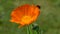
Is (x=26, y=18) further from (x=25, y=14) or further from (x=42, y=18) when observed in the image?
(x=42, y=18)

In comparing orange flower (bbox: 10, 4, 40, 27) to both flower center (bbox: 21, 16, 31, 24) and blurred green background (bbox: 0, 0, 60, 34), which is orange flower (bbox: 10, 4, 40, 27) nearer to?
flower center (bbox: 21, 16, 31, 24)

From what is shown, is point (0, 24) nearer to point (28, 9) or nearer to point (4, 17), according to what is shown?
point (4, 17)

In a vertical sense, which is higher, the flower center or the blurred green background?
the flower center

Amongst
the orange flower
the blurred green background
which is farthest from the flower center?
the blurred green background

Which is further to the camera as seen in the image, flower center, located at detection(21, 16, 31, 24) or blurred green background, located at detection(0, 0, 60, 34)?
blurred green background, located at detection(0, 0, 60, 34)

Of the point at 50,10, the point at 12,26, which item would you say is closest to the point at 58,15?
the point at 50,10

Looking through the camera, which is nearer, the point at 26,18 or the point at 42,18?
the point at 26,18

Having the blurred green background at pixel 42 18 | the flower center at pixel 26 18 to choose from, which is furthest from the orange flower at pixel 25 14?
the blurred green background at pixel 42 18

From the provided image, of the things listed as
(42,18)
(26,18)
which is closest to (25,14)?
(26,18)
